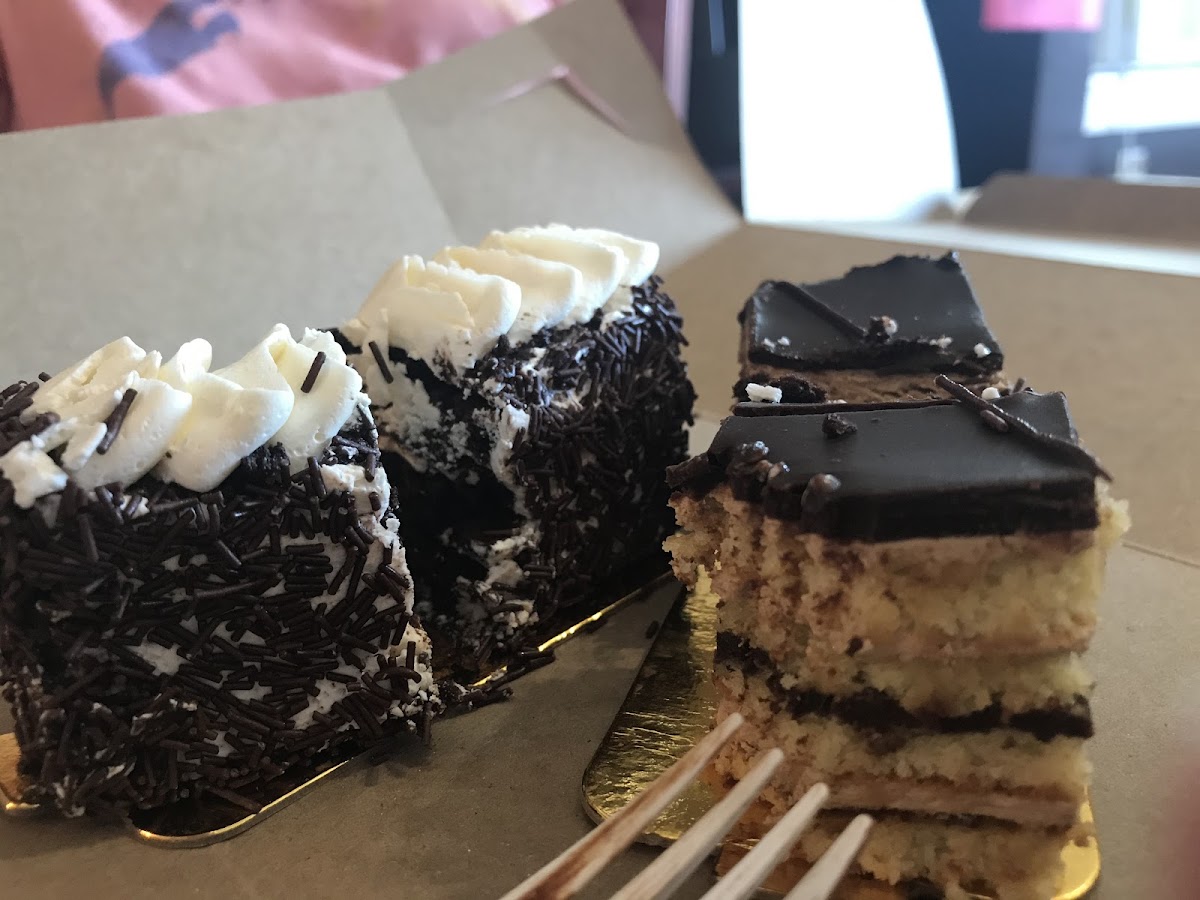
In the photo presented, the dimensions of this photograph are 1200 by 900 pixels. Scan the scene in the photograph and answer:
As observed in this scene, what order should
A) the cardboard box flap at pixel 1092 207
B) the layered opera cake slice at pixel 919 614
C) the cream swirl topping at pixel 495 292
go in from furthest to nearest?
the cardboard box flap at pixel 1092 207, the cream swirl topping at pixel 495 292, the layered opera cake slice at pixel 919 614

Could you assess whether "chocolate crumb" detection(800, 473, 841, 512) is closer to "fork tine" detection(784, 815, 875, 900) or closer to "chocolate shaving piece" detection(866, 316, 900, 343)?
"fork tine" detection(784, 815, 875, 900)

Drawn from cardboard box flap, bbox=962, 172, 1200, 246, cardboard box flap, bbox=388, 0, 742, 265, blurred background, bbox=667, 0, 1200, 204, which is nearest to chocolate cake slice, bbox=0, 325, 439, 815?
cardboard box flap, bbox=388, 0, 742, 265

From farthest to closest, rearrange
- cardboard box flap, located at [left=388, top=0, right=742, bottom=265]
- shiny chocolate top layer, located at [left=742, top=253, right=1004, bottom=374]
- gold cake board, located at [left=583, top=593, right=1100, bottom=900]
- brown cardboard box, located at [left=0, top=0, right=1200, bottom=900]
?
1. cardboard box flap, located at [left=388, top=0, right=742, bottom=265]
2. shiny chocolate top layer, located at [left=742, top=253, right=1004, bottom=374]
3. brown cardboard box, located at [left=0, top=0, right=1200, bottom=900]
4. gold cake board, located at [left=583, top=593, right=1100, bottom=900]

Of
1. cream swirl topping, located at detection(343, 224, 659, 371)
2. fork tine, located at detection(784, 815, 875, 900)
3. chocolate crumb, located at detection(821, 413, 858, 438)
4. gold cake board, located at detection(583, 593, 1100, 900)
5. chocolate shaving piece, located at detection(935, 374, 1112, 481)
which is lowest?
gold cake board, located at detection(583, 593, 1100, 900)

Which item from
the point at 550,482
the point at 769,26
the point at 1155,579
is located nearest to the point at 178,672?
the point at 550,482

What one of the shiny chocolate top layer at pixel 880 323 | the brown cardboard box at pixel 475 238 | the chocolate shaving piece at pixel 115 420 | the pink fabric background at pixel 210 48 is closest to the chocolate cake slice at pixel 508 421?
the brown cardboard box at pixel 475 238

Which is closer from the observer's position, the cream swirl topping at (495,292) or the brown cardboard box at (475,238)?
the brown cardboard box at (475,238)

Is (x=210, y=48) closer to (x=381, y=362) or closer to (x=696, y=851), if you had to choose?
(x=381, y=362)

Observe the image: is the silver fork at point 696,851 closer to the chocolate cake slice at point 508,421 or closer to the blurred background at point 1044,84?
the chocolate cake slice at point 508,421
